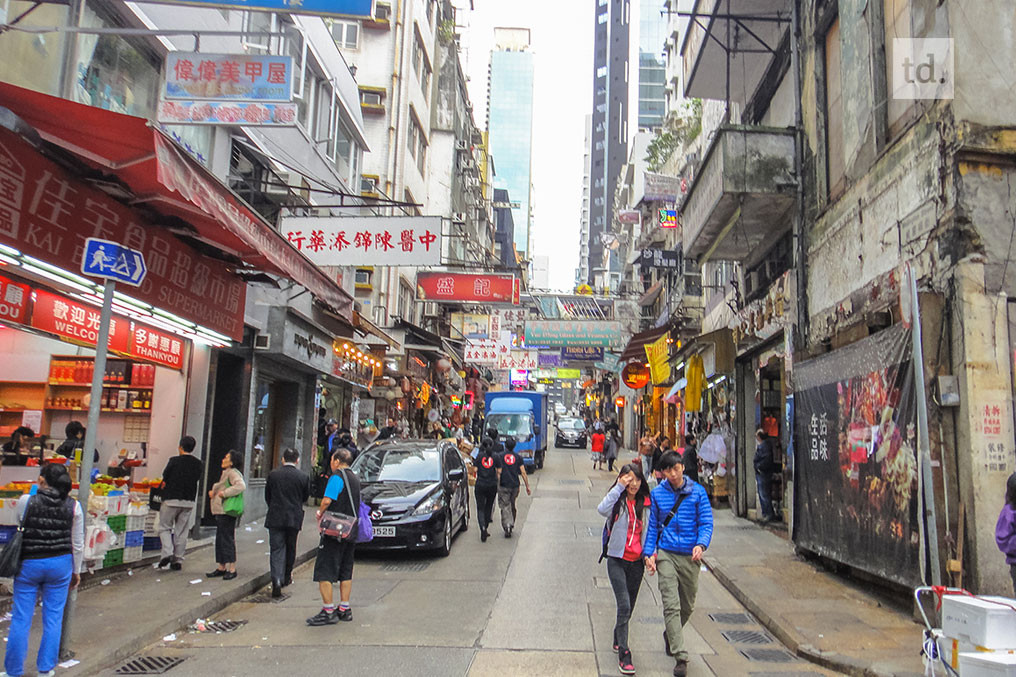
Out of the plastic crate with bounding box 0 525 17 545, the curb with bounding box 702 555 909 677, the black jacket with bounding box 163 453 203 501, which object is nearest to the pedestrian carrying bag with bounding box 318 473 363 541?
the black jacket with bounding box 163 453 203 501

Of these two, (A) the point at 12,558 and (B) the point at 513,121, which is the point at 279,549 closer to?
(A) the point at 12,558

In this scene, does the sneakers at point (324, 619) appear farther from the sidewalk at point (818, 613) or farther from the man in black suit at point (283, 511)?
the sidewalk at point (818, 613)

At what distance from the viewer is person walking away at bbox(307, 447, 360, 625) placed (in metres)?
7.55

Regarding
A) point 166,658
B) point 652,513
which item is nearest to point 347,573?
point 166,658

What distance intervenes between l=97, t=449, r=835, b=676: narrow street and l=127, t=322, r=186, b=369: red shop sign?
154 inches

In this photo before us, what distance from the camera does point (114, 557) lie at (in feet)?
30.1

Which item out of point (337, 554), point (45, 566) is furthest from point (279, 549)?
point (45, 566)

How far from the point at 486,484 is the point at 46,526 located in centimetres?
832

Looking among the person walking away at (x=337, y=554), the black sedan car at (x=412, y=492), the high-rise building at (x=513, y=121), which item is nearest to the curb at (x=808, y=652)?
the person walking away at (x=337, y=554)

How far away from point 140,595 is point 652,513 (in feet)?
Result: 19.2

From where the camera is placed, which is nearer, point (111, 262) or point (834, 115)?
point (111, 262)

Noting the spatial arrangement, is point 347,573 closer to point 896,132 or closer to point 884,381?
point 884,381

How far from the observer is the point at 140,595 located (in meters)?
8.30

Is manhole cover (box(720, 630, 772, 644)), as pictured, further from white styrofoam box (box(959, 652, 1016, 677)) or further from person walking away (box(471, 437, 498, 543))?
person walking away (box(471, 437, 498, 543))
